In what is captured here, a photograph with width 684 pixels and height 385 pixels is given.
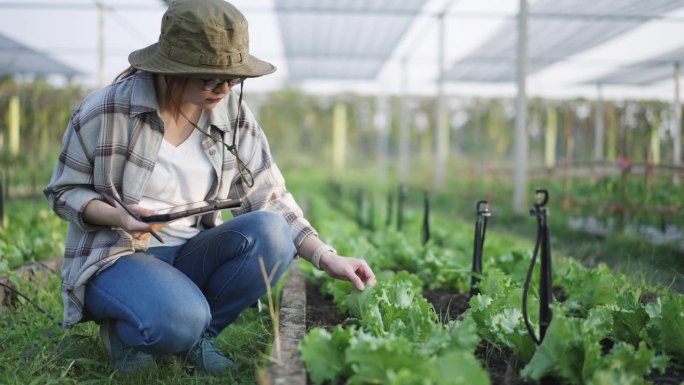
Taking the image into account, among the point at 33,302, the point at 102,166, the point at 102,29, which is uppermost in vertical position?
the point at 102,29

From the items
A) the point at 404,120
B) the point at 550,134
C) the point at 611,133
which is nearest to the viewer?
the point at 404,120

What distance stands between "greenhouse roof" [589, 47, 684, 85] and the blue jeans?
969cm

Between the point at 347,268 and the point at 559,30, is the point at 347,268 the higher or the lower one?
the lower one

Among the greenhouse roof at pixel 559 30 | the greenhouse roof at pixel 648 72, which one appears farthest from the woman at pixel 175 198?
the greenhouse roof at pixel 648 72

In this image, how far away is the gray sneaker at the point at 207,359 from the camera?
2277 millimetres

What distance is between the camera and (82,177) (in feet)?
7.17

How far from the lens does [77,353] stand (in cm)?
245

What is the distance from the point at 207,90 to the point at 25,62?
40.5 ft

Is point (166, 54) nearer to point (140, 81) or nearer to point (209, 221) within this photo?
point (140, 81)

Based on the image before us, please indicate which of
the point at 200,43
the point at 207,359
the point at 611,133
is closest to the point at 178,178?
the point at 200,43

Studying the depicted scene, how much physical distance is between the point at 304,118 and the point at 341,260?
16.1 meters

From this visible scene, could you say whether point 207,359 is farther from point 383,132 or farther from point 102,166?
point 383,132

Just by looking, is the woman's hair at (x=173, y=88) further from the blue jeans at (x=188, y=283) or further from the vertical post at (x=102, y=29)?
the vertical post at (x=102, y=29)

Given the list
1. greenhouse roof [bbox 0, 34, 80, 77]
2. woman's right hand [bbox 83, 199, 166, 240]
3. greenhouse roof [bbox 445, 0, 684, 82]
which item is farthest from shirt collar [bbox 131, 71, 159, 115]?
greenhouse roof [bbox 0, 34, 80, 77]
